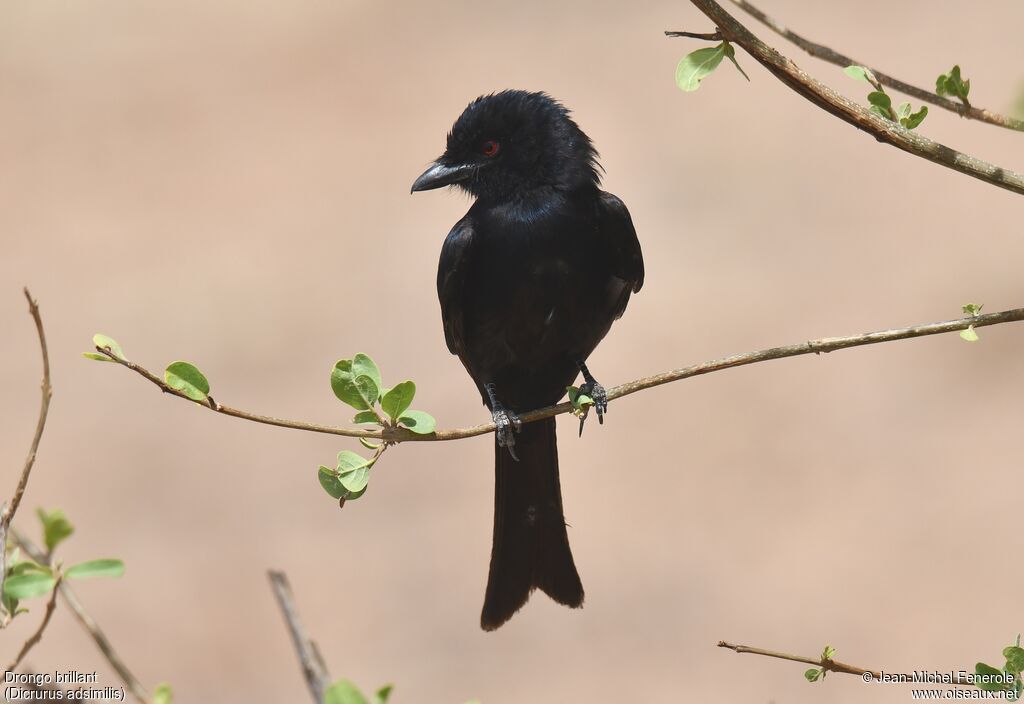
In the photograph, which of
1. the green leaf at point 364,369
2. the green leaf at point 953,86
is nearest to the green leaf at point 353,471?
the green leaf at point 364,369

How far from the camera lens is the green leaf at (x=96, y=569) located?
1581 millimetres

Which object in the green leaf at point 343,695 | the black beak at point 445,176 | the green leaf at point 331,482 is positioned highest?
the black beak at point 445,176

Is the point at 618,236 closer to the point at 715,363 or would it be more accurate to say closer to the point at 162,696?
the point at 715,363

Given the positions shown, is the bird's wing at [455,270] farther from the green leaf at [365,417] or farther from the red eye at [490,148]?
the green leaf at [365,417]

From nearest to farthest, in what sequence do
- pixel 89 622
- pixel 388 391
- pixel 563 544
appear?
pixel 89 622 < pixel 388 391 < pixel 563 544

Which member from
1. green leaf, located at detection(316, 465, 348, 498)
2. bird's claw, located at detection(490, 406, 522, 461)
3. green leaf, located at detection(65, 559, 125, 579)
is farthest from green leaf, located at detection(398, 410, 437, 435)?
bird's claw, located at detection(490, 406, 522, 461)

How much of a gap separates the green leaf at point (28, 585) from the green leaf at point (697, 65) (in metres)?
1.38

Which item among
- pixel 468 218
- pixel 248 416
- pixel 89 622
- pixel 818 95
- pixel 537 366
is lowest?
pixel 89 622

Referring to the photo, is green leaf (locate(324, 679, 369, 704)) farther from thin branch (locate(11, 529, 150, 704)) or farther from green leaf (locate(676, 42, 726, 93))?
green leaf (locate(676, 42, 726, 93))

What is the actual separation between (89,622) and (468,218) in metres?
2.67

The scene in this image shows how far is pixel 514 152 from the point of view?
13.4 ft

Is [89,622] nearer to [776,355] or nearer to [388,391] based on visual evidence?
[388,391]

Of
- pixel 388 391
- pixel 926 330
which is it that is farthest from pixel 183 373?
pixel 926 330

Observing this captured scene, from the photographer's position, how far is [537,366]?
411 centimetres
